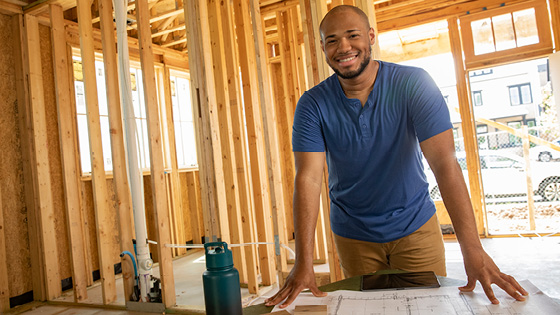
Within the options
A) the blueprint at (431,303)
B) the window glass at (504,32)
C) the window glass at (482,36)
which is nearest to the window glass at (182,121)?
the window glass at (482,36)

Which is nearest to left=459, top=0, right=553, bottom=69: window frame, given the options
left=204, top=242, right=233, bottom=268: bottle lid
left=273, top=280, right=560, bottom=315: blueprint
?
left=273, top=280, right=560, bottom=315: blueprint

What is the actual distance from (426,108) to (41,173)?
3.68 m

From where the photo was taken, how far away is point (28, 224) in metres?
3.90

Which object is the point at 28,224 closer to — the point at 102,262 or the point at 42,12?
the point at 102,262

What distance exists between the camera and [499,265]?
3.79m

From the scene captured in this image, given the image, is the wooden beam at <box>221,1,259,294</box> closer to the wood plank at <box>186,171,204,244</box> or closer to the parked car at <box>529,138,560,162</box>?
the wood plank at <box>186,171,204,244</box>

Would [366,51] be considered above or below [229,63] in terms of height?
below

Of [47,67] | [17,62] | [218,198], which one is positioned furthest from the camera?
[47,67]

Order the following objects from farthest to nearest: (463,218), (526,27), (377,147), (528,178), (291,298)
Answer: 1. (528,178)
2. (526,27)
3. (377,147)
4. (463,218)
5. (291,298)

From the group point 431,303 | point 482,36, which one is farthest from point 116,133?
point 482,36

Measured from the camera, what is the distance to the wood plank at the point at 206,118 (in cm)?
307

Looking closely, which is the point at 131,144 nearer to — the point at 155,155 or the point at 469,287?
the point at 155,155

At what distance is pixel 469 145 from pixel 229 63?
323cm

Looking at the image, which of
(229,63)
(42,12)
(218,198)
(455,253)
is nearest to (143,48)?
(229,63)
